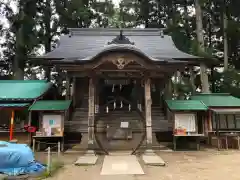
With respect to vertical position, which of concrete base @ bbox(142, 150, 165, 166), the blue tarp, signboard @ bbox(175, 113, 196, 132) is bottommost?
concrete base @ bbox(142, 150, 165, 166)

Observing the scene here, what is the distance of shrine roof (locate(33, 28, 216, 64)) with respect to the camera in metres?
11.6

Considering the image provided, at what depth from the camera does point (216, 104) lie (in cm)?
1182

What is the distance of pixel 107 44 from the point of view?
1032 cm

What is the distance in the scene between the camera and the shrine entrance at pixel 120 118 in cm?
987

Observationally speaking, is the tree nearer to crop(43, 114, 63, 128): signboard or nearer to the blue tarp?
crop(43, 114, 63, 128): signboard

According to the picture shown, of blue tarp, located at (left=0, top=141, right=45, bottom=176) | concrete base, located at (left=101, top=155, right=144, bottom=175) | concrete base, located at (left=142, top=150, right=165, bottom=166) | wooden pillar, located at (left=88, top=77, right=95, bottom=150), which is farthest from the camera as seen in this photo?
wooden pillar, located at (left=88, top=77, right=95, bottom=150)

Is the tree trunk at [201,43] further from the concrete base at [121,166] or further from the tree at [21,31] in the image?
the tree at [21,31]

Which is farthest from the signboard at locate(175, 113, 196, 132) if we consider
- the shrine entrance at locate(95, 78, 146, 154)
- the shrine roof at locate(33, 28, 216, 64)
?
the shrine roof at locate(33, 28, 216, 64)

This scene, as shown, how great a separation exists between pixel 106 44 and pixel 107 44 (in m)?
3.26

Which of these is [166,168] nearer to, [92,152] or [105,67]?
[92,152]

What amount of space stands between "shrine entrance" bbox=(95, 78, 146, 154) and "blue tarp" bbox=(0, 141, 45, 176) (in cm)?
377

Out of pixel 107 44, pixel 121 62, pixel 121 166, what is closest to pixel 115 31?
pixel 107 44

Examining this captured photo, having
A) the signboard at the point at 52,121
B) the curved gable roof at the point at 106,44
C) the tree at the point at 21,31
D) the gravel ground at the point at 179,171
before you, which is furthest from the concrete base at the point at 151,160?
the tree at the point at 21,31

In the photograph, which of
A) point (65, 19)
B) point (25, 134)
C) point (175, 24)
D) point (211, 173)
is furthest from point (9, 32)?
point (211, 173)
